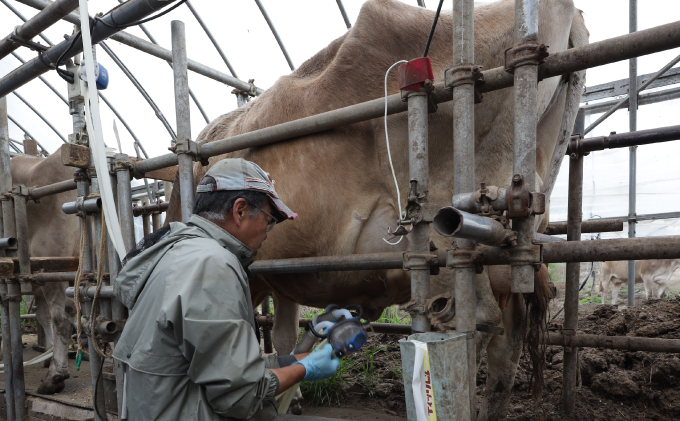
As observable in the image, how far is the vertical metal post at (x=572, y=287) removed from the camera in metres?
2.87

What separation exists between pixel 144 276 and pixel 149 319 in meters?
0.17

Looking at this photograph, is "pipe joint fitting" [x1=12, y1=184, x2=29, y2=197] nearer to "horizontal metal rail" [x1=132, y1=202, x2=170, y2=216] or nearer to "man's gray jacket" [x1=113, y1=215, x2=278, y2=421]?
"horizontal metal rail" [x1=132, y1=202, x2=170, y2=216]

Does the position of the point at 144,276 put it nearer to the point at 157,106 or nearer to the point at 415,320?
the point at 415,320

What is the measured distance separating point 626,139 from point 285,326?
2.70m

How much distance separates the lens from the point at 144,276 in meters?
1.55

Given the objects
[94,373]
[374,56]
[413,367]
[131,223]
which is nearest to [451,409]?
[413,367]

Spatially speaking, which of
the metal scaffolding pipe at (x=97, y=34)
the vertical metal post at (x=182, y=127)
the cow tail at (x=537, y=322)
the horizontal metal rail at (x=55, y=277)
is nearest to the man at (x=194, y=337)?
the vertical metal post at (x=182, y=127)

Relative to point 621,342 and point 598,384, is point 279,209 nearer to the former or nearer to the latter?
point 621,342

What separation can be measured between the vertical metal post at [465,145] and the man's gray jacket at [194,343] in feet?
2.13

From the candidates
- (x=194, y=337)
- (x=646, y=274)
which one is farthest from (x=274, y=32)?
(x=646, y=274)

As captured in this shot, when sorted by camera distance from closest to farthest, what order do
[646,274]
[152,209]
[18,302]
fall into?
1. [18,302]
2. [152,209]
3. [646,274]

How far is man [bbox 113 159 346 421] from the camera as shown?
53.1 inches

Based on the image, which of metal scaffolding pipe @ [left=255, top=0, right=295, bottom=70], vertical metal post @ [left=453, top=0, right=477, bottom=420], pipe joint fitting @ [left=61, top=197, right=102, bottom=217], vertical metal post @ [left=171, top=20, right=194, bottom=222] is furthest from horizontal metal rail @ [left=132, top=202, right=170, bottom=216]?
vertical metal post @ [left=453, top=0, right=477, bottom=420]

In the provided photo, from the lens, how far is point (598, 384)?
10.5 ft
